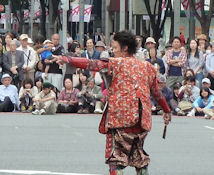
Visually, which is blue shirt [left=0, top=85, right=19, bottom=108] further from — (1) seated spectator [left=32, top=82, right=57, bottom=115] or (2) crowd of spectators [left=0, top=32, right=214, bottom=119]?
(1) seated spectator [left=32, top=82, right=57, bottom=115]

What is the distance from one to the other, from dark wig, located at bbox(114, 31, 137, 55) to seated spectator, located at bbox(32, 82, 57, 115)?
474 inches

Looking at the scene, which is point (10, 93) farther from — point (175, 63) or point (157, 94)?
point (157, 94)

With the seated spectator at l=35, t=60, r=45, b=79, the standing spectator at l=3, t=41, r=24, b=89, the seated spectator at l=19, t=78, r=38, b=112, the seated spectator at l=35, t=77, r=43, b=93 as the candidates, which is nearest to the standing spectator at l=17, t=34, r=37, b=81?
the seated spectator at l=35, t=60, r=45, b=79

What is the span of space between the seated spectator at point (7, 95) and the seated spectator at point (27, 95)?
0.15 m

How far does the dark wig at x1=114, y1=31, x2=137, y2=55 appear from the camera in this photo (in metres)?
8.49

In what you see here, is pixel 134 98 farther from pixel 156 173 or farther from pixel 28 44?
pixel 28 44

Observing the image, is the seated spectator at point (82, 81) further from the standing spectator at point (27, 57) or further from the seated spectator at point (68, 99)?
the standing spectator at point (27, 57)

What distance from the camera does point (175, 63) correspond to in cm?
2139

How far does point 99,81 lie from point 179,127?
14.9ft

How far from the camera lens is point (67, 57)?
8.30 m

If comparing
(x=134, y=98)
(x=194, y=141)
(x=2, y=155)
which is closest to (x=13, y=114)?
(x=194, y=141)

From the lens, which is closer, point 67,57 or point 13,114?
point 67,57

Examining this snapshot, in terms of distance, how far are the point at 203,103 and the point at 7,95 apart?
4.45 m

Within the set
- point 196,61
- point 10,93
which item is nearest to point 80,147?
point 10,93
